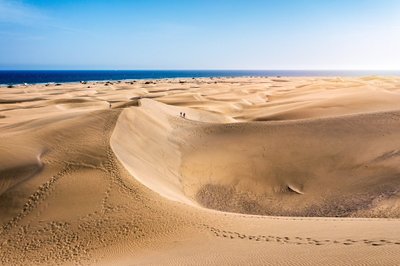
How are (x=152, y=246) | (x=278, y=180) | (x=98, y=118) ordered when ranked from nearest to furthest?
1. (x=152, y=246)
2. (x=278, y=180)
3. (x=98, y=118)

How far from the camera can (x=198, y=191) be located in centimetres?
1484

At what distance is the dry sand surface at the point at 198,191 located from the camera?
330 inches

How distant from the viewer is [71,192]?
37.8ft

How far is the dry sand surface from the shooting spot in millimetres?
8383

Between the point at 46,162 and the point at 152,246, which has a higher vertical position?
the point at 46,162

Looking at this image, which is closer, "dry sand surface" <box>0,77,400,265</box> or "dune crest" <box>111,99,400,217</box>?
"dry sand surface" <box>0,77,400,265</box>

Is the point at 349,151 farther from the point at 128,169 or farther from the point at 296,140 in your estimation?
the point at 128,169

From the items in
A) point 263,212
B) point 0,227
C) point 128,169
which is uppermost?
point 128,169

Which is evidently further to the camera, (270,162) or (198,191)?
(270,162)

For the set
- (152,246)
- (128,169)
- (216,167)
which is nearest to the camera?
(152,246)

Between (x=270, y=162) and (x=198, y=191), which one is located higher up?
(x=270, y=162)

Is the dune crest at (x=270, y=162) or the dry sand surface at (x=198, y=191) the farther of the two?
the dune crest at (x=270, y=162)

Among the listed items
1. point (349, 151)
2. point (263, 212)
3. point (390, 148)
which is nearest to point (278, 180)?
point (263, 212)

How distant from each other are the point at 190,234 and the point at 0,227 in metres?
5.37
